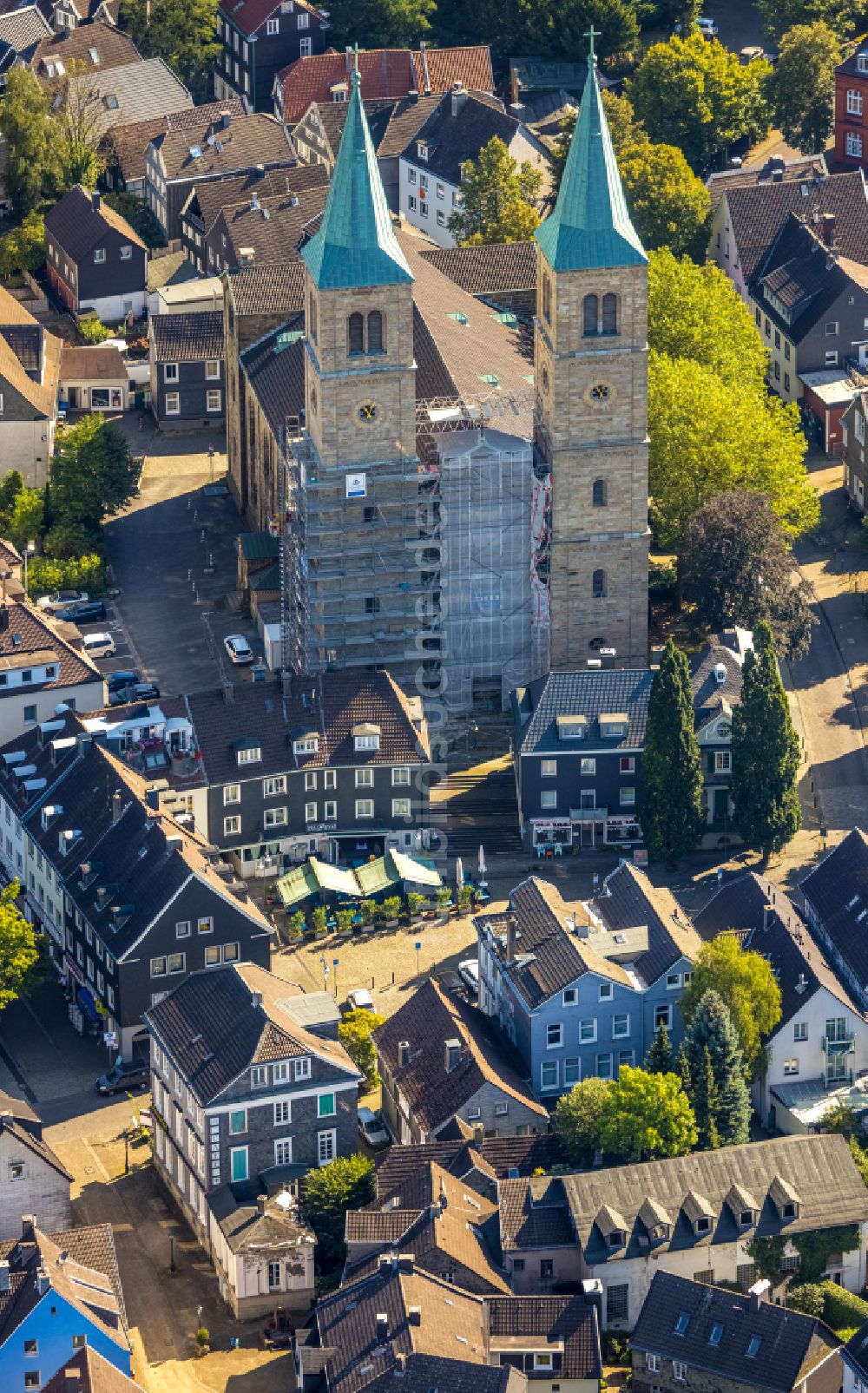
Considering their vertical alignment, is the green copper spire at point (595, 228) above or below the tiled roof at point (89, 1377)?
above

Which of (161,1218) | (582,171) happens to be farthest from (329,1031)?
(582,171)

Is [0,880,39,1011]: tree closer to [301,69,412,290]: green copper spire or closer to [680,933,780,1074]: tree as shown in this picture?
[680,933,780,1074]: tree

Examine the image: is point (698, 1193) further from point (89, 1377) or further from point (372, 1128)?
point (89, 1377)

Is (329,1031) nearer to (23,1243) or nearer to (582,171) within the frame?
(23,1243)

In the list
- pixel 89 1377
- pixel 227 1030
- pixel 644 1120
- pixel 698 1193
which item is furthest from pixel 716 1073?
pixel 89 1377

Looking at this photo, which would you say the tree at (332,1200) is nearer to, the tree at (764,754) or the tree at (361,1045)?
the tree at (361,1045)

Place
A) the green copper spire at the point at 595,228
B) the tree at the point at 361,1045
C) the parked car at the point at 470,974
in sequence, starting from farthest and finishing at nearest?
1. the green copper spire at the point at 595,228
2. the parked car at the point at 470,974
3. the tree at the point at 361,1045

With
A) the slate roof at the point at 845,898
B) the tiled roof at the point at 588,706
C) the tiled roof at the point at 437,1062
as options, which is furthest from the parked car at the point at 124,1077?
the slate roof at the point at 845,898

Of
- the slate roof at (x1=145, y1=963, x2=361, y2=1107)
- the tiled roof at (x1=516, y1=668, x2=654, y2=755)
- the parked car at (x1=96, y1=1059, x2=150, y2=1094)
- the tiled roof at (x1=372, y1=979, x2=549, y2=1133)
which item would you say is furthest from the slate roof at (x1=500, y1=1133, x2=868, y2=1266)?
the tiled roof at (x1=516, y1=668, x2=654, y2=755)
